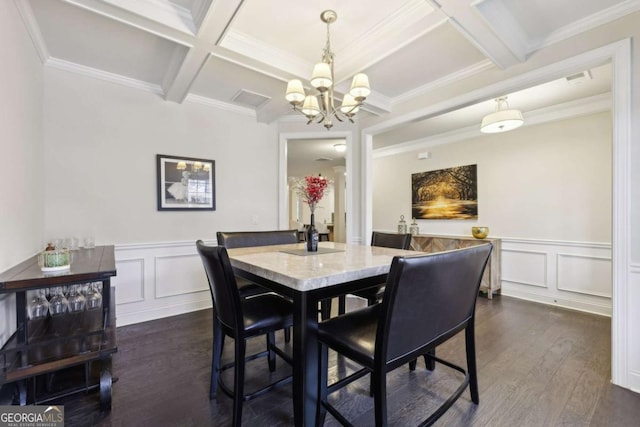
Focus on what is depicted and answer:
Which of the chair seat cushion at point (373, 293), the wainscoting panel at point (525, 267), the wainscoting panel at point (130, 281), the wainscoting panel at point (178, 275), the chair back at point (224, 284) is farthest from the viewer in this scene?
the wainscoting panel at point (525, 267)

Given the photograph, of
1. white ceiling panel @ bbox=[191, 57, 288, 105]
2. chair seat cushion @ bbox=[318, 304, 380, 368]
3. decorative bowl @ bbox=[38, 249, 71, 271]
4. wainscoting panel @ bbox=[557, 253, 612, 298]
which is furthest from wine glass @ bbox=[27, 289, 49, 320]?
wainscoting panel @ bbox=[557, 253, 612, 298]

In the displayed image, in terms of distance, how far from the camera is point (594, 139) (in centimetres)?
336

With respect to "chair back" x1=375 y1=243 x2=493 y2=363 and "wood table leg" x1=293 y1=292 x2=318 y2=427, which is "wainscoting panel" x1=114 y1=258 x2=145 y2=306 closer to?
"wood table leg" x1=293 y1=292 x2=318 y2=427

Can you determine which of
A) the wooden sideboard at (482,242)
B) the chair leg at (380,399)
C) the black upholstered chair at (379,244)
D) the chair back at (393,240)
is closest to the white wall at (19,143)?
the chair leg at (380,399)

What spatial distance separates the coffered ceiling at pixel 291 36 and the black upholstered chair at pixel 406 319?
5.21 feet

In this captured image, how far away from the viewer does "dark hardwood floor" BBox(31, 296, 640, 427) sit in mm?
1602

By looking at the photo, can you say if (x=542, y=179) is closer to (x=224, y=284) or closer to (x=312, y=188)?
(x=312, y=188)

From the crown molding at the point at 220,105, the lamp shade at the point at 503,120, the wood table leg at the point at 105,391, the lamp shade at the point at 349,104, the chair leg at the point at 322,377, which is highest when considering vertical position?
the crown molding at the point at 220,105

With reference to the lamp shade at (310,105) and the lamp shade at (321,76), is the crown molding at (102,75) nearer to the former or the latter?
the lamp shade at (310,105)

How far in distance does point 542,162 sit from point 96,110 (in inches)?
208

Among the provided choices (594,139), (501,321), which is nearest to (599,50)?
(594,139)

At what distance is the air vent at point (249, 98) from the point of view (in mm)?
3282

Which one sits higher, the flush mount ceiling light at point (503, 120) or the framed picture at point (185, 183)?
the flush mount ceiling light at point (503, 120)

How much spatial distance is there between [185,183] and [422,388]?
10.2ft
